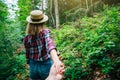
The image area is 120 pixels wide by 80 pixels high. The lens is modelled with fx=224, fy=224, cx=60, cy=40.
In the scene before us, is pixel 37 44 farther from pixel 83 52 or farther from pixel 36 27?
pixel 83 52

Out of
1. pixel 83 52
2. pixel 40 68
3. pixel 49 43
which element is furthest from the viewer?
pixel 83 52

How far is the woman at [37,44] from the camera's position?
3387mm

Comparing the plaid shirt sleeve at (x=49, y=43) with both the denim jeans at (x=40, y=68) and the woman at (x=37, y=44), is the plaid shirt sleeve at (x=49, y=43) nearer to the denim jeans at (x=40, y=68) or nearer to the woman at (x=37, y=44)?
the woman at (x=37, y=44)

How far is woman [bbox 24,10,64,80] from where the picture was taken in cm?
339

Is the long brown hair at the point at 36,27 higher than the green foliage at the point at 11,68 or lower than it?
higher

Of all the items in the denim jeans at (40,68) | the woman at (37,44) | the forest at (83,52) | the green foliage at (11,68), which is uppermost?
the woman at (37,44)

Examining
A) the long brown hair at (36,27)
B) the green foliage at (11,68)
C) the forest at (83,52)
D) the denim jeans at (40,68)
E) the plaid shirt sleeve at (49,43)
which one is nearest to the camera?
the plaid shirt sleeve at (49,43)

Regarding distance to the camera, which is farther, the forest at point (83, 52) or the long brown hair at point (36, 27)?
the forest at point (83, 52)

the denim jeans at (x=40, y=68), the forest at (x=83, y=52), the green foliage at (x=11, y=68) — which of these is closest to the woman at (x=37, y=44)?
the denim jeans at (x=40, y=68)

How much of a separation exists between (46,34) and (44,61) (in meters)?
0.66

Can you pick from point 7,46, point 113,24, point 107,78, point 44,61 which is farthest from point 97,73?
point 7,46

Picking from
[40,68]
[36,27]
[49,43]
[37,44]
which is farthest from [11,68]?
[49,43]

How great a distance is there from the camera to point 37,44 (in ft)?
11.8

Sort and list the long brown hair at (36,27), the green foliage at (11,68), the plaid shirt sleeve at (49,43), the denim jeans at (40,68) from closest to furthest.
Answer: the plaid shirt sleeve at (49,43) → the long brown hair at (36,27) → the denim jeans at (40,68) → the green foliage at (11,68)
